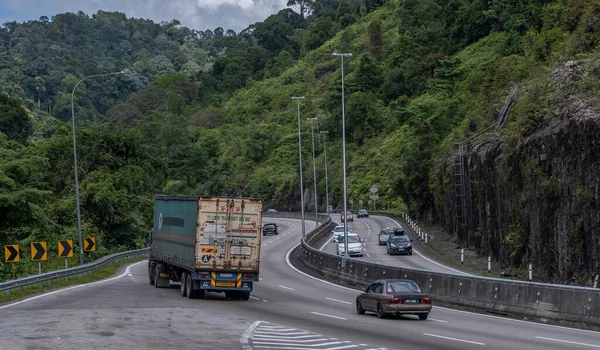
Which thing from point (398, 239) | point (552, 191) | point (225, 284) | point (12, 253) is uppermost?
point (552, 191)

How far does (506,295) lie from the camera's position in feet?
90.8

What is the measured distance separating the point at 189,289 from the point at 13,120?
70.5m

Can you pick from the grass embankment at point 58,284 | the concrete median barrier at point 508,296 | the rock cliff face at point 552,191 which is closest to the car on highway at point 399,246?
the rock cliff face at point 552,191

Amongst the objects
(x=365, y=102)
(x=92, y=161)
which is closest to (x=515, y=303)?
(x=92, y=161)

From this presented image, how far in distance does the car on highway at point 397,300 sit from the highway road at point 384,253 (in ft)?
68.1

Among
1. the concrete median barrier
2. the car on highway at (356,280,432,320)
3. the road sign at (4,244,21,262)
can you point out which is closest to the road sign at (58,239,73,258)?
the road sign at (4,244,21,262)

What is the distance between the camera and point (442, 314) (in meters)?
28.6

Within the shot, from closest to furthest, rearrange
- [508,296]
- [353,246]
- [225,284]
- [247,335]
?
1. [247,335]
2. [508,296]
3. [225,284]
4. [353,246]

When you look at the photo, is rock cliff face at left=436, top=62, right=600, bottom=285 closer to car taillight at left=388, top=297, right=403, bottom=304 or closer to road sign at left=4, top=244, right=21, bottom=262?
car taillight at left=388, top=297, right=403, bottom=304

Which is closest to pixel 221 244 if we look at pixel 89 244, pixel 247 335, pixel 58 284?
pixel 247 335

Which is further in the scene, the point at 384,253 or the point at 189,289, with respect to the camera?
the point at 384,253

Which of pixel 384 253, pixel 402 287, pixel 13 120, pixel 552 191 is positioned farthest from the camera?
pixel 13 120

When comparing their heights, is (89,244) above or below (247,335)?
above

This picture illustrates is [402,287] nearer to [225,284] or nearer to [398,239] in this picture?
[225,284]
